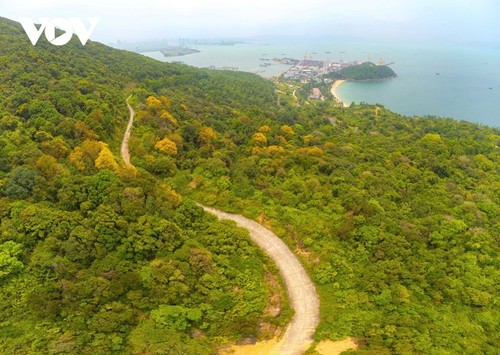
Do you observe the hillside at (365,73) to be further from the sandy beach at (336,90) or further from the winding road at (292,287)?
the winding road at (292,287)

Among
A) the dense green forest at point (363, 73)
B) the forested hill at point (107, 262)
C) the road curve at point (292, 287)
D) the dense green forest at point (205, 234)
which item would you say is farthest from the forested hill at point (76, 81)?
the dense green forest at point (363, 73)

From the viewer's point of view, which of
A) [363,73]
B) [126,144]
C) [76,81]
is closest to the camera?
[126,144]

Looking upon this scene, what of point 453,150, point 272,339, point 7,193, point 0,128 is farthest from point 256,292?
point 453,150

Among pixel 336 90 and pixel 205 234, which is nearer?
pixel 205 234

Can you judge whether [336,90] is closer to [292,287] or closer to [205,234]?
[205,234]

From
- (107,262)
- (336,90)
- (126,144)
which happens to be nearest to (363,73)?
(336,90)

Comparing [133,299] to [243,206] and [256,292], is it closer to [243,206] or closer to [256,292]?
[256,292]

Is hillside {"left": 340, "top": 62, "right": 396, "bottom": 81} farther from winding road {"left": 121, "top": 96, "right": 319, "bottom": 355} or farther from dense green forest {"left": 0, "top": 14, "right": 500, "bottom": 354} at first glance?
winding road {"left": 121, "top": 96, "right": 319, "bottom": 355}
